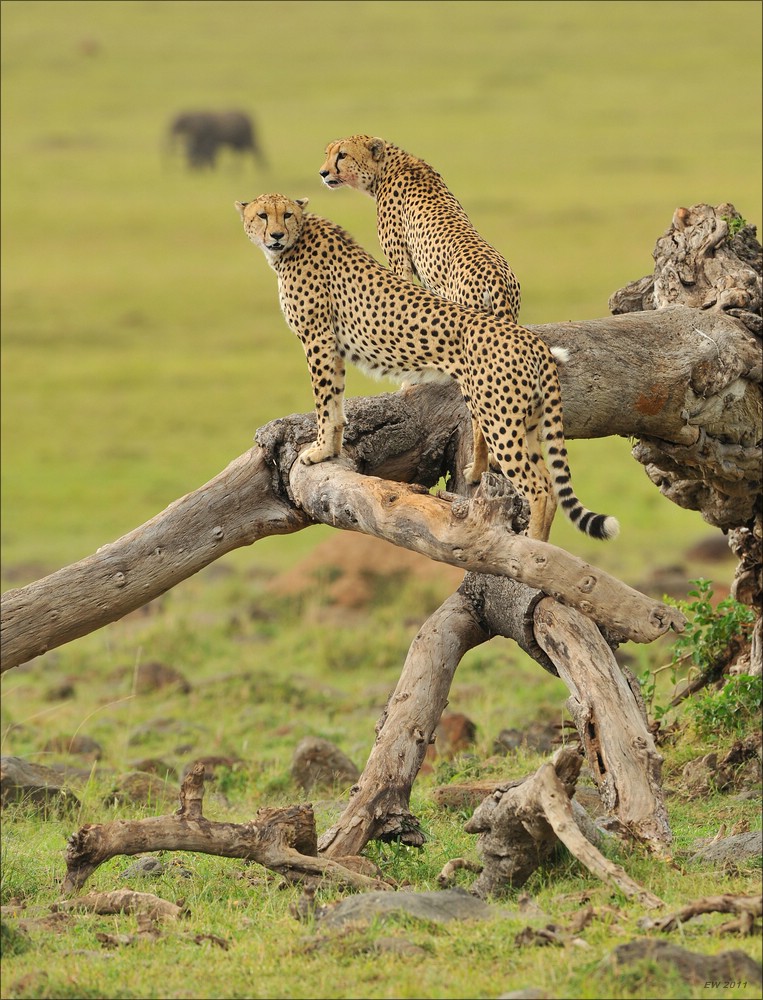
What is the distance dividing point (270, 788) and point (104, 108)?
32.4 m

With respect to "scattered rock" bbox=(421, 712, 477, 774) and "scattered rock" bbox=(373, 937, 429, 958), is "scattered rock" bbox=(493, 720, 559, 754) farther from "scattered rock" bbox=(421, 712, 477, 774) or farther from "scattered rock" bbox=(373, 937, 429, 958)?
"scattered rock" bbox=(373, 937, 429, 958)

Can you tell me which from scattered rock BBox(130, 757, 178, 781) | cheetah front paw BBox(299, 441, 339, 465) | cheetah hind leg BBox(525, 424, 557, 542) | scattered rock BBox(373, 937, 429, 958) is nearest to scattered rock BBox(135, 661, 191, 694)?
scattered rock BBox(130, 757, 178, 781)

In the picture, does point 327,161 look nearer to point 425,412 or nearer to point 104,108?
point 425,412

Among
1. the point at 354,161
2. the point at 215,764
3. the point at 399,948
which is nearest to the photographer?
the point at 399,948

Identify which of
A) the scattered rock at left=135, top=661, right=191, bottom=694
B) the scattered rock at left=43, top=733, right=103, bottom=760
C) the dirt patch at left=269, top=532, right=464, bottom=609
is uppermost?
the scattered rock at left=43, top=733, right=103, bottom=760

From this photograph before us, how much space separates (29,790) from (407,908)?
10.5ft

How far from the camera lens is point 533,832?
15.2 feet

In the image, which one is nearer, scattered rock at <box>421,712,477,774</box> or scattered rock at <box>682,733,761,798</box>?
scattered rock at <box>682,733,761,798</box>

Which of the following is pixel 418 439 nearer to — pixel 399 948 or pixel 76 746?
pixel 399 948

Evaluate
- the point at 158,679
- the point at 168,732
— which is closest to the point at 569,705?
the point at 168,732

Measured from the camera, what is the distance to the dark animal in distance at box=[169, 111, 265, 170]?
33.1 m

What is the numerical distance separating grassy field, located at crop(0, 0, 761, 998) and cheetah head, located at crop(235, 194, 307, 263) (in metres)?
2.29

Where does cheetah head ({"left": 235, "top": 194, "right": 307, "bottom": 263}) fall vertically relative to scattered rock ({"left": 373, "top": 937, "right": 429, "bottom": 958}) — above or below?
above

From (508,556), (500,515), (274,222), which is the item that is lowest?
(508,556)
